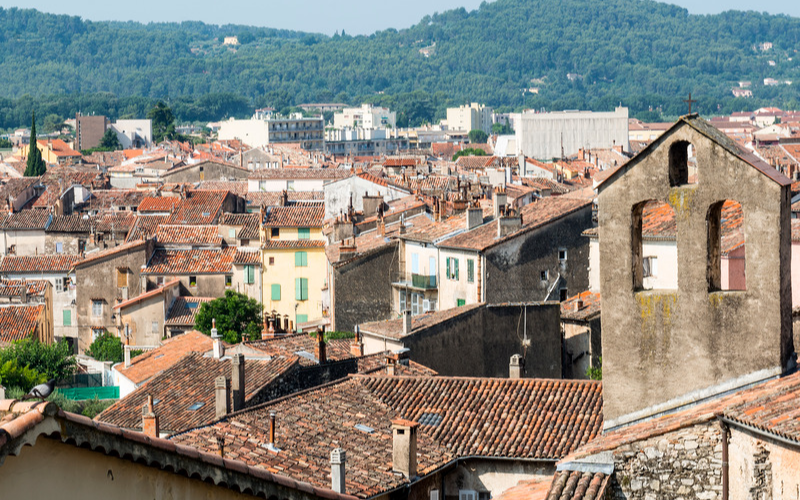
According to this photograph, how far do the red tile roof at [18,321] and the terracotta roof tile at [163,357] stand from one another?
1340 centimetres

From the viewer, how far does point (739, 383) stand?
1312cm

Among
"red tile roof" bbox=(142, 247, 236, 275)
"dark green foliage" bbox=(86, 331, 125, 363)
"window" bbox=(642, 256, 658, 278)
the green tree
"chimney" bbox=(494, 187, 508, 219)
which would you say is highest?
"chimney" bbox=(494, 187, 508, 219)

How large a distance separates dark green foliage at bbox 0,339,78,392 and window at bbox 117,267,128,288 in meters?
12.6

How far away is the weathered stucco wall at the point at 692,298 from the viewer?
13.0 m

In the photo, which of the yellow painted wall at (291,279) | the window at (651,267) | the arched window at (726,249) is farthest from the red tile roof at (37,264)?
the arched window at (726,249)

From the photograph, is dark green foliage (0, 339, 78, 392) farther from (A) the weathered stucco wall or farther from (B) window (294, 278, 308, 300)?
(A) the weathered stucco wall

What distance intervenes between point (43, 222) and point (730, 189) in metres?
75.3

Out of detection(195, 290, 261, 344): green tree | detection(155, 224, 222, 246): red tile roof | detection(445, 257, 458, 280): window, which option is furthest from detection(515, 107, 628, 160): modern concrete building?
detection(445, 257, 458, 280): window

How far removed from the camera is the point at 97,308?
6119 centimetres

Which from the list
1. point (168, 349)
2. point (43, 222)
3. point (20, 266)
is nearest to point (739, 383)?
point (168, 349)

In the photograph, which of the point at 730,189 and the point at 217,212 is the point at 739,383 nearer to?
the point at 730,189

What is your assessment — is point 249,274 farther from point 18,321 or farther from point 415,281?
point 415,281

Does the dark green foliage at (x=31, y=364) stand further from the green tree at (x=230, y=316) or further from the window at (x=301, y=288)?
the window at (x=301, y=288)

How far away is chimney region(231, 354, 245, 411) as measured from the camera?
79.1ft
